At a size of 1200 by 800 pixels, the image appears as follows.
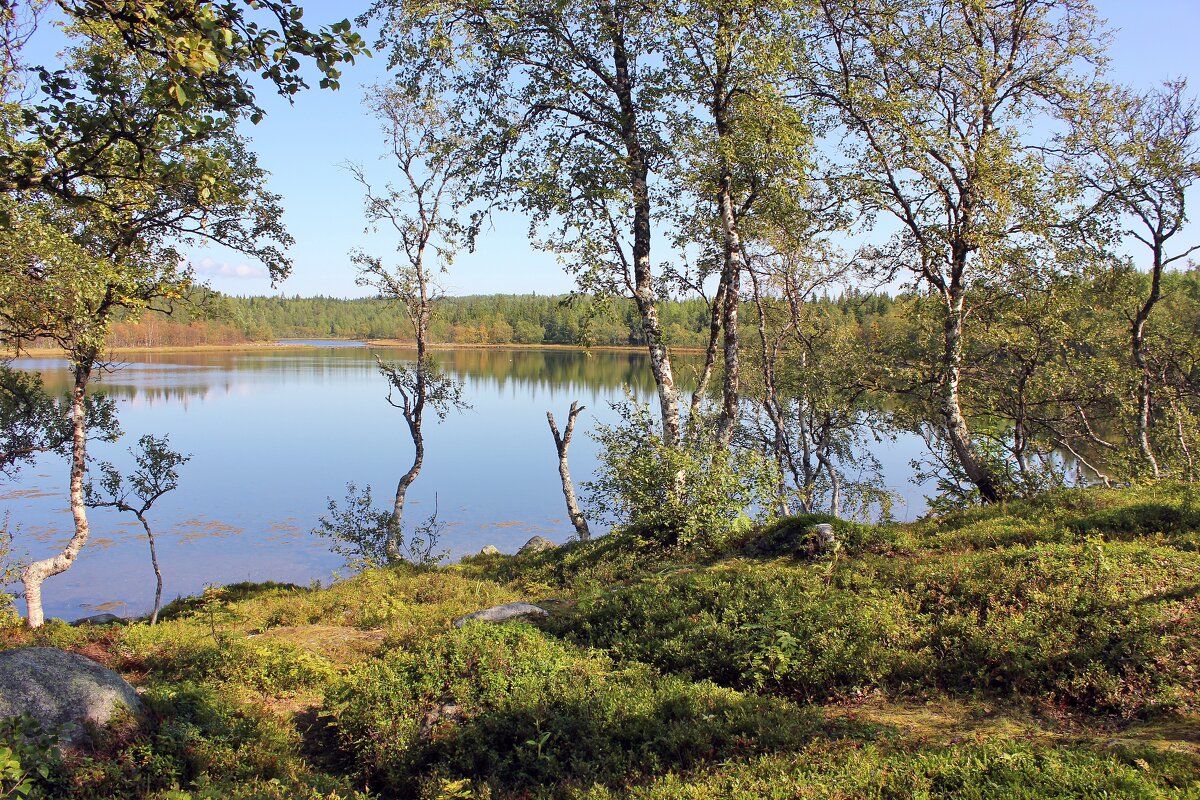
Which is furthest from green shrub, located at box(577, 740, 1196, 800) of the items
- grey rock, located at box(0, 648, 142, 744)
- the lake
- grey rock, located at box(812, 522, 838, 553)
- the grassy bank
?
the lake

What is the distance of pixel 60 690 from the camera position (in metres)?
5.44

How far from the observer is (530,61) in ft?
41.2

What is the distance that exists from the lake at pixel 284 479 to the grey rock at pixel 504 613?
4436 mm

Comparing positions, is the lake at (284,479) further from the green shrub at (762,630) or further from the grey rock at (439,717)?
the grey rock at (439,717)

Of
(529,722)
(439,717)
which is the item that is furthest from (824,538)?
(439,717)

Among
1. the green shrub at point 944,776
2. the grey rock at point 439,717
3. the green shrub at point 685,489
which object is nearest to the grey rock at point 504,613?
the grey rock at point 439,717

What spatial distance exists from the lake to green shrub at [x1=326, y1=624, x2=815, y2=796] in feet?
20.9

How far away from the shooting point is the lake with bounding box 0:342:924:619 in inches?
981

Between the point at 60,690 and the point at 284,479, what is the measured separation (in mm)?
34232

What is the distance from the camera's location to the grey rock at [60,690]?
5.21m

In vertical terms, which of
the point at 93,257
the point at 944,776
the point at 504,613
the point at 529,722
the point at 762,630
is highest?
the point at 93,257

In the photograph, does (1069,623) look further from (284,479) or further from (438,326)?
(438,326)

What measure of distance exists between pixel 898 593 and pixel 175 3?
326 inches

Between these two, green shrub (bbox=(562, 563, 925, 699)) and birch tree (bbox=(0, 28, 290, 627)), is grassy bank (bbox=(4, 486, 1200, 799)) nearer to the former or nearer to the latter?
green shrub (bbox=(562, 563, 925, 699))
